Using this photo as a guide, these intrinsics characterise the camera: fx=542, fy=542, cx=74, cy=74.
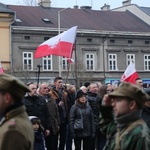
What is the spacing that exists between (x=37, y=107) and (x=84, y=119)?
1.35m

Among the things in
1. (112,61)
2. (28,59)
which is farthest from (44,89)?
(112,61)

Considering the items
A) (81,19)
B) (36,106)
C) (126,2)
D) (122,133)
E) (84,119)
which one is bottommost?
(84,119)

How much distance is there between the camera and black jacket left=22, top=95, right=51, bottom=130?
424 inches

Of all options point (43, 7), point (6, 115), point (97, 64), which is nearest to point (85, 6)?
point (43, 7)

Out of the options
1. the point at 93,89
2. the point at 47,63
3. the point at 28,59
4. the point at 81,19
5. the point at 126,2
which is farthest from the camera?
the point at 126,2

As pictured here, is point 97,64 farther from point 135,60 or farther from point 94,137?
point 94,137

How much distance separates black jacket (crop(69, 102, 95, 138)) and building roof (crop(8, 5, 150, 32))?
3658 cm

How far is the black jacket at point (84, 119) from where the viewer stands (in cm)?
1176

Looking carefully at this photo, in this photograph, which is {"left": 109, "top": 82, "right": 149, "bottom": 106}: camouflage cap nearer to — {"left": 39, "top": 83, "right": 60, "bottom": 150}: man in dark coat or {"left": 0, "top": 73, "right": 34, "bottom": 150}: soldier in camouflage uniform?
{"left": 0, "top": 73, "right": 34, "bottom": 150}: soldier in camouflage uniform

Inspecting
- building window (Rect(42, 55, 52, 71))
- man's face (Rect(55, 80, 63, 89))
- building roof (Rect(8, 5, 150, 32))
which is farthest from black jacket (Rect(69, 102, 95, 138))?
building window (Rect(42, 55, 52, 71))

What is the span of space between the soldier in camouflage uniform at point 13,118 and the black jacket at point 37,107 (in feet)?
20.8

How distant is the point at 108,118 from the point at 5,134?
163 cm

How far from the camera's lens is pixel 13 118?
14.1ft

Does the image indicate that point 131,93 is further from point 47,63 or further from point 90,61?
point 90,61
